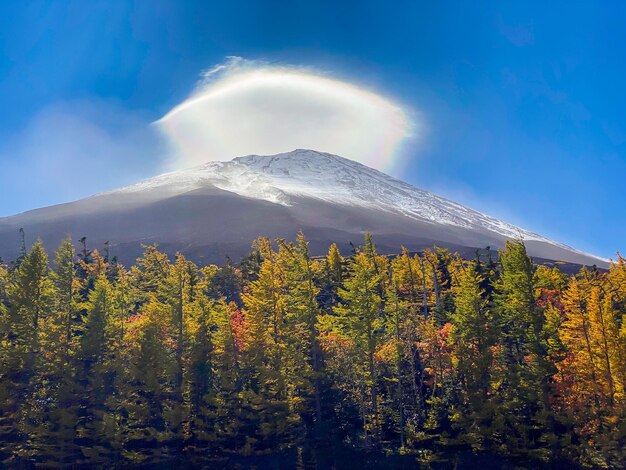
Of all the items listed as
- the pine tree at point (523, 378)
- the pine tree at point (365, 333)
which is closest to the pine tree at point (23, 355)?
the pine tree at point (365, 333)

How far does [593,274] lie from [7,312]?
52160mm

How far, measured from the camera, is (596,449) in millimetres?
31359

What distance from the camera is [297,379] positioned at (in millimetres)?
35156

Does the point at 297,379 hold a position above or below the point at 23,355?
below

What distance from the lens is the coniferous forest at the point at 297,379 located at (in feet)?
105

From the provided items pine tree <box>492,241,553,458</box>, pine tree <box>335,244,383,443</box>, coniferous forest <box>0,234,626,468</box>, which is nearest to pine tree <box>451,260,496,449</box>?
coniferous forest <box>0,234,626,468</box>

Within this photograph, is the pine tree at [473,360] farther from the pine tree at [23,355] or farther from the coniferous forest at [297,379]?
the pine tree at [23,355]

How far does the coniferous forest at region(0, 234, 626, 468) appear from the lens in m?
32.0

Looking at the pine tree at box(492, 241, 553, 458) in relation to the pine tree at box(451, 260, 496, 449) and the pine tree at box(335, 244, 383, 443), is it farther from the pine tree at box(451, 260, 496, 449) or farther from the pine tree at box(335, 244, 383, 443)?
the pine tree at box(335, 244, 383, 443)

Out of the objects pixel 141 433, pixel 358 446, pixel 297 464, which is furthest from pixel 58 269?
pixel 358 446

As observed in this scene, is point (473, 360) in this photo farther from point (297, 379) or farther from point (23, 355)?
point (23, 355)

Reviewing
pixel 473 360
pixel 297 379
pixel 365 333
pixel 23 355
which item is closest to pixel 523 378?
pixel 473 360

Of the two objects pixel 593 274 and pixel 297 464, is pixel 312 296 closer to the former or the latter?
pixel 297 464

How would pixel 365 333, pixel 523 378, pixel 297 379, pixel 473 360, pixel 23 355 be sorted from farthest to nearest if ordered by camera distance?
pixel 365 333 < pixel 297 379 < pixel 473 360 < pixel 23 355 < pixel 523 378
